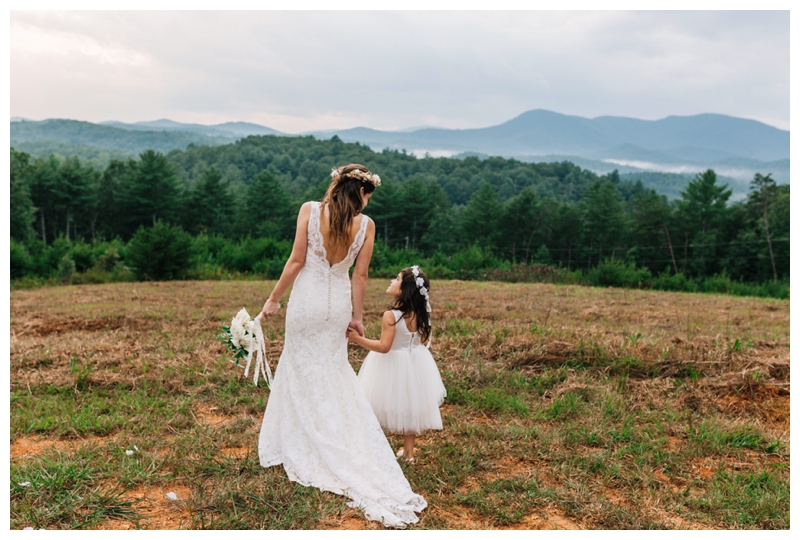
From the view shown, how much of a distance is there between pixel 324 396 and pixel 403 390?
0.58 meters

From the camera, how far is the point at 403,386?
403 centimetres

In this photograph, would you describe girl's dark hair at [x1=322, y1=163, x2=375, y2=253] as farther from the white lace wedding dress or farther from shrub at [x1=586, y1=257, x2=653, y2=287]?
shrub at [x1=586, y1=257, x2=653, y2=287]

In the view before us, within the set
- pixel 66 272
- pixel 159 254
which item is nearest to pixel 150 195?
pixel 66 272

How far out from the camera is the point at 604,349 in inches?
260

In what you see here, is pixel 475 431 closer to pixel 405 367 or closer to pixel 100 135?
pixel 405 367

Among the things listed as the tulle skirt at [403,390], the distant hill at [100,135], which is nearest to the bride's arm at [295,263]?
the tulle skirt at [403,390]

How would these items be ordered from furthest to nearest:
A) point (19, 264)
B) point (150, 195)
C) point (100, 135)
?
1. point (100, 135)
2. point (150, 195)
3. point (19, 264)

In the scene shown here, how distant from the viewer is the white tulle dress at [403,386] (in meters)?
4.01

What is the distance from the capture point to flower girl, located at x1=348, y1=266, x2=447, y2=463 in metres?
3.94

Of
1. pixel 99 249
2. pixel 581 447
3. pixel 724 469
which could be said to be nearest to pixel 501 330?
pixel 581 447

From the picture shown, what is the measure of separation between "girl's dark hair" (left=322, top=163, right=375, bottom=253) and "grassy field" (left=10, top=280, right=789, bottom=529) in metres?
1.62

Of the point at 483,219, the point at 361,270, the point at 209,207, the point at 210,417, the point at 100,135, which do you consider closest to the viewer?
the point at 361,270

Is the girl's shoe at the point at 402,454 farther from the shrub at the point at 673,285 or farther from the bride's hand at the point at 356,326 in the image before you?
the shrub at the point at 673,285

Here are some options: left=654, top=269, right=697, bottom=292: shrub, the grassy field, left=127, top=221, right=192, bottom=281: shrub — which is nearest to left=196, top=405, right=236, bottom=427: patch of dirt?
the grassy field
